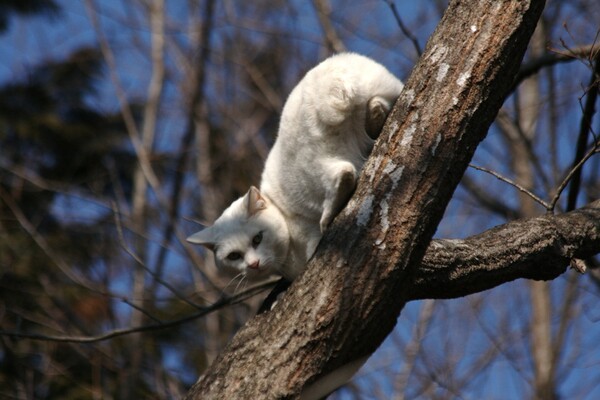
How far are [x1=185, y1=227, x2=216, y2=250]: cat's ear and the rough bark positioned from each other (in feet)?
3.53

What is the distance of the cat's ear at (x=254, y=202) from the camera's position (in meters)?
3.19

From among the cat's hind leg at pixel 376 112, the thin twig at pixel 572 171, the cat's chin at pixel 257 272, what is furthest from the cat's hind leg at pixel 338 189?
the thin twig at pixel 572 171

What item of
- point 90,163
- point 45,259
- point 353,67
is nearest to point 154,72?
point 90,163

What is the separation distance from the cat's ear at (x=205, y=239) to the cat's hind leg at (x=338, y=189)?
828mm

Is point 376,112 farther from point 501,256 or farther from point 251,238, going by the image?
point 251,238

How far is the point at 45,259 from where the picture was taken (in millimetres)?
6738

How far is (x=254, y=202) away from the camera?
3213mm

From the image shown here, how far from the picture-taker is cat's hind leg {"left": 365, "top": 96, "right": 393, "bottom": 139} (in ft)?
9.08

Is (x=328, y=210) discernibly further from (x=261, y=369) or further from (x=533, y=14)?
(x=533, y=14)

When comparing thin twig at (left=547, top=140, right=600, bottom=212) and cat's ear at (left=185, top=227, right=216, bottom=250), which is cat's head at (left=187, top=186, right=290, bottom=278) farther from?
thin twig at (left=547, top=140, right=600, bottom=212)

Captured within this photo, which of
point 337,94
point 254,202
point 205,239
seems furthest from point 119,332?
point 337,94

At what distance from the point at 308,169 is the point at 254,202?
38 centimetres

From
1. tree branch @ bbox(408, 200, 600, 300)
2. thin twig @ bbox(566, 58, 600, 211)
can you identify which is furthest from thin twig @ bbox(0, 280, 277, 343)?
thin twig @ bbox(566, 58, 600, 211)

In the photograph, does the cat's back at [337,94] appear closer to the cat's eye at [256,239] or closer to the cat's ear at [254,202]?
the cat's ear at [254,202]
